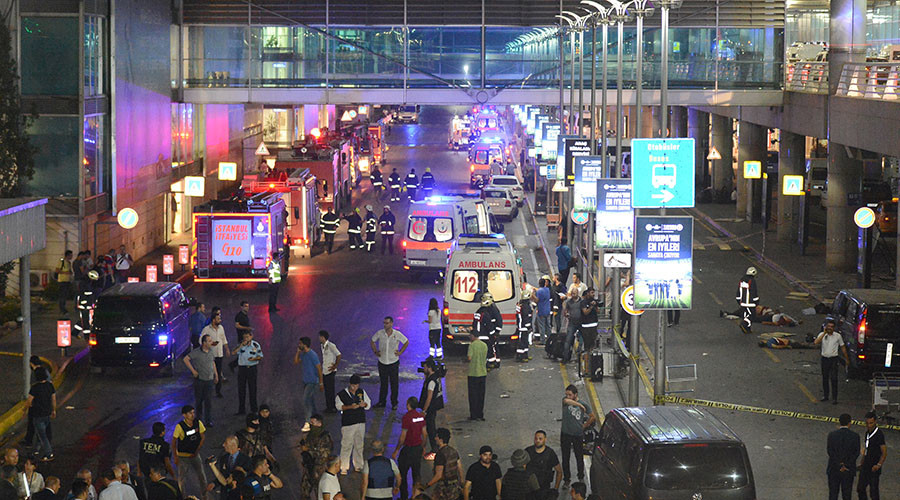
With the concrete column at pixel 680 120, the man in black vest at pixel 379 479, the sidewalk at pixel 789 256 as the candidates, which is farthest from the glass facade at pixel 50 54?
the concrete column at pixel 680 120

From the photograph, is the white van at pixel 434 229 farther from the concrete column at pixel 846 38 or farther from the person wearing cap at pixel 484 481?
the person wearing cap at pixel 484 481

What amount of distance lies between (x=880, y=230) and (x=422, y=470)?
3001 centimetres

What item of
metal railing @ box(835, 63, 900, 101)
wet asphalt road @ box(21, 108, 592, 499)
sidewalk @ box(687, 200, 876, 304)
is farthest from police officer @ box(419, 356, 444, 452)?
metal railing @ box(835, 63, 900, 101)

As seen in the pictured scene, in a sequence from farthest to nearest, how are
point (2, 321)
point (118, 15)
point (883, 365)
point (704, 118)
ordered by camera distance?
point (704, 118) → point (118, 15) → point (2, 321) → point (883, 365)

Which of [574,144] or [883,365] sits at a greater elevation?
[574,144]

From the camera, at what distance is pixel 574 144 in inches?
1499

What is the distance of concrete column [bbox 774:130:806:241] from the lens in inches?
1916

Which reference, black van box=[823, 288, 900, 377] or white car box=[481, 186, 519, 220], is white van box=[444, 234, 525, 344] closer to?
black van box=[823, 288, 900, 377]

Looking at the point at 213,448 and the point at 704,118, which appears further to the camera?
the point at 704,118

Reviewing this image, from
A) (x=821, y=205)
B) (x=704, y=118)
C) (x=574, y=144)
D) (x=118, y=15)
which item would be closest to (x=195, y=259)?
(x=118, y=15)

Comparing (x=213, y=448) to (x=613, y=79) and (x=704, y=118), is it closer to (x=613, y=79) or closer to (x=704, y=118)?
(x=613, y=79)

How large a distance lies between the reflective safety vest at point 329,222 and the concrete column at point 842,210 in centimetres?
1615

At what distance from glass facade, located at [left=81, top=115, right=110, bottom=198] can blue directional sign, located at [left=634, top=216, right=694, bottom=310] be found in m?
20.2

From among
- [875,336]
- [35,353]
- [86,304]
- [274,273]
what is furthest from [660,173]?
[86,304]
